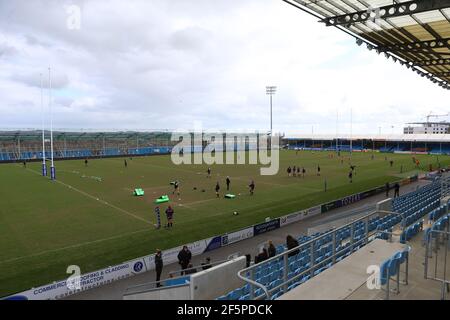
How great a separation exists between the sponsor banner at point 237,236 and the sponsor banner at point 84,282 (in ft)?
15.2

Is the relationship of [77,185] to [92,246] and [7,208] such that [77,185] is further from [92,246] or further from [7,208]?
[92,246]

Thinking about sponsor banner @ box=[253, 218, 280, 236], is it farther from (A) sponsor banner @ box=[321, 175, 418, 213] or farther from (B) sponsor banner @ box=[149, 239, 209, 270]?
(A) sponsor banner @ box=[321, 175, 418, 213]

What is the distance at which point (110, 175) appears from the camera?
4525 cm

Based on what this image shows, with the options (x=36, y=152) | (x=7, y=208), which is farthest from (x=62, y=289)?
(x=36, y=152)

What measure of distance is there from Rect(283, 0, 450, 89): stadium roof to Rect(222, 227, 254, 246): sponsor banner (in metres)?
11.1

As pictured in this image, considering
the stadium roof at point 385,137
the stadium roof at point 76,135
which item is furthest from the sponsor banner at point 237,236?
the stadium roof at point 385,137

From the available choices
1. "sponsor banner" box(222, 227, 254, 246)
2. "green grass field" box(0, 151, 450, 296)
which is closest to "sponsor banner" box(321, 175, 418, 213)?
"green grass field" box(0, 151, 450, 296)

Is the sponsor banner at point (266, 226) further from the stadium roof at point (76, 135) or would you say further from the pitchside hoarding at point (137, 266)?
the stadium roof at point (76, 135)

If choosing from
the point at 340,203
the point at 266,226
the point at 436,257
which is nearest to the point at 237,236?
the point at 266,226

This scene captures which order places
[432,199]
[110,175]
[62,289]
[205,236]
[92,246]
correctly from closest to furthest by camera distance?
[62,289], [92,246], [205,236], [432,199], [110,175]

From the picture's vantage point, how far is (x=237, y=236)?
1853cm

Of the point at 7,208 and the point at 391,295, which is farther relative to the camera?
the point at 7,208

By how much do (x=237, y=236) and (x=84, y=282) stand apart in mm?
8042
